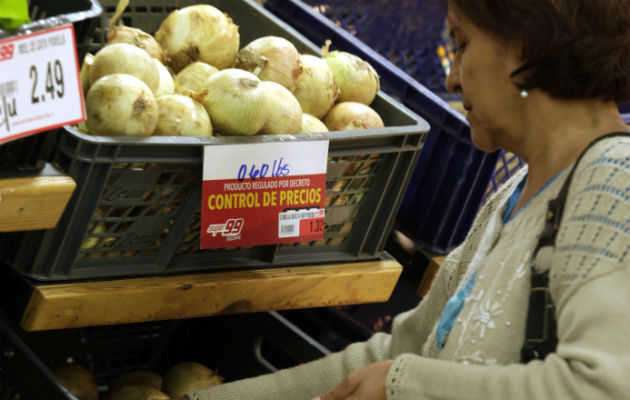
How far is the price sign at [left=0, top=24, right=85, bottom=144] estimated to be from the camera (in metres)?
1.10

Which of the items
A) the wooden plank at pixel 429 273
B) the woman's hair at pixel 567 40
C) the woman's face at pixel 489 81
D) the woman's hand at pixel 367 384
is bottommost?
the wooden plank at pixel 429 273

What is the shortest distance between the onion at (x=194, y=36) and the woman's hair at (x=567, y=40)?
0.83 metres

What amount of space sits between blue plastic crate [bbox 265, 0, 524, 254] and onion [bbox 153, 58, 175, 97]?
2.24 feet

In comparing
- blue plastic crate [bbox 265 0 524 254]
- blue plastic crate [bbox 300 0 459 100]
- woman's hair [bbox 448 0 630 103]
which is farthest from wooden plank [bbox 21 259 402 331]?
blue plastic crate [bbox 300 0 459 100]

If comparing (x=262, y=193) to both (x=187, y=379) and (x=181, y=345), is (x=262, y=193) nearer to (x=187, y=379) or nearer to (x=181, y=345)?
(x=187, y=379)

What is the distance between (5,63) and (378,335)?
0.87 meters

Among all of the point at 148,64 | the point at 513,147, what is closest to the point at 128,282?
the point at 148,64

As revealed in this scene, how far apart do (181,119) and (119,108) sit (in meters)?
0.14

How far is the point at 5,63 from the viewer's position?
3.58 feet

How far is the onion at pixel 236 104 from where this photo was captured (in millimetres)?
1644

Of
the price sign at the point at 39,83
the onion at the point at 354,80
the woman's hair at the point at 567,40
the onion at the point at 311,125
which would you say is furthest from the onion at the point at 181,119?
the woman's hair at the point at 567,40

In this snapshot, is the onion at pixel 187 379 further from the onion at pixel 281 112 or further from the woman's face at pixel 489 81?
the woman's face at pixel 489 81

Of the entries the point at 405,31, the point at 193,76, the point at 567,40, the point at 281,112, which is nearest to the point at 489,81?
the point at 567,40

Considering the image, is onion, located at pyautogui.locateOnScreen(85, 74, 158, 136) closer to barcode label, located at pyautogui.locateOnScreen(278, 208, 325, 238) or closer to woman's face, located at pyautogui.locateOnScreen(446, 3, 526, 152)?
barcode label, located at pyautogui.locateOnScreen(278, 208, 325, 238)
